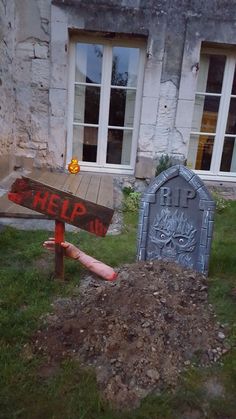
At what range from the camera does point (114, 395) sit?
168 centimetres

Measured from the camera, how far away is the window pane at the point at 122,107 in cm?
545

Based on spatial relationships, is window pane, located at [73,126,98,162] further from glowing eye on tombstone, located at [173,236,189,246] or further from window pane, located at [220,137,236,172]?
glowing eye on tombstone, located at [173,236,189,246]

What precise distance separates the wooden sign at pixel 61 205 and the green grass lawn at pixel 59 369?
50 centimetres

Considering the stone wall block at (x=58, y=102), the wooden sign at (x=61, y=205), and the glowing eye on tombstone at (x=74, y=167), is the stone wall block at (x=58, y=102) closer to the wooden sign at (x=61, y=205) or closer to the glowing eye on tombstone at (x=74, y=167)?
the glowing eye on tombstone at (x=74, y=167)

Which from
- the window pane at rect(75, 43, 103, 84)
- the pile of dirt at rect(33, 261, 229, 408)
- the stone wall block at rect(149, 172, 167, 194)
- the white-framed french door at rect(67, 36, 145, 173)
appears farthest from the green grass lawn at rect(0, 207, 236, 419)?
the window pane at rect(75, 43, 103, 84)

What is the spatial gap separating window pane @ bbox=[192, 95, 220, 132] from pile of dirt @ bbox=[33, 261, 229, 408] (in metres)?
3.67

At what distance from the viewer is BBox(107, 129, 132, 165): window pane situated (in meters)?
5.61

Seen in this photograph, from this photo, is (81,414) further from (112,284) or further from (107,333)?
(112,284)

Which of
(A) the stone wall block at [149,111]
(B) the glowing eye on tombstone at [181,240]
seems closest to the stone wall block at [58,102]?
(A) the stone wall block at [149,111]

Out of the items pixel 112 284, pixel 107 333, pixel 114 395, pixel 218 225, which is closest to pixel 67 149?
pixel 218 225

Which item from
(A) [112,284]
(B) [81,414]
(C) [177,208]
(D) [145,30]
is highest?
(D) [145,30]

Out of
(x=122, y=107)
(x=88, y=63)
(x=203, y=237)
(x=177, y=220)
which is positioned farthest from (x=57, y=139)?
(x=203, y=237)

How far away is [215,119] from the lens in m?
5.58

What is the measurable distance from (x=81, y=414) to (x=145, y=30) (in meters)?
4.76
